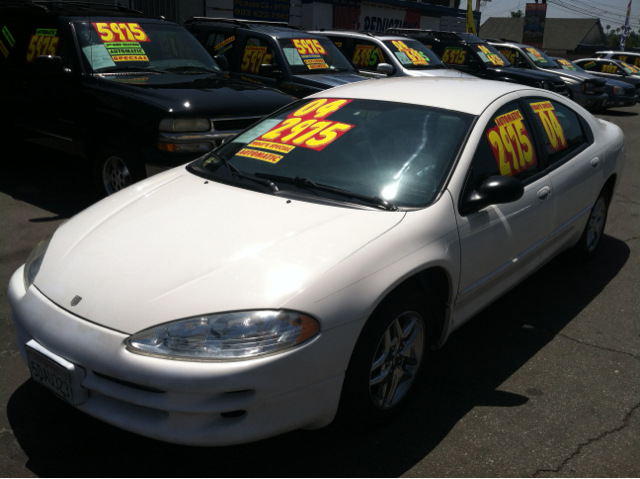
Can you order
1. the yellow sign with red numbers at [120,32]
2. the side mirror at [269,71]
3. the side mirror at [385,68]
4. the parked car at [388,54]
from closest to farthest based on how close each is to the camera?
1. the yellow sign with red numbers at [120,32]
2. the side mirror at [269,71]
3. the side mirror at [385,68]
4. the parked car at [388,54]

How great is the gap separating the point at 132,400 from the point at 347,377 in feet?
2.77

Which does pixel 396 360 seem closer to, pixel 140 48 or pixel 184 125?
pixel 184 125

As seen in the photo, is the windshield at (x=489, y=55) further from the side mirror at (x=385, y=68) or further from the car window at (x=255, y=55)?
the car window at (x=255, y=55)

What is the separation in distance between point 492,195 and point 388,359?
98 cm

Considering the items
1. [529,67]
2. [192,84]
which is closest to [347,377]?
[192,84]

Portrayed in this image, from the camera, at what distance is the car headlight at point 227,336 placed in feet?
7.81

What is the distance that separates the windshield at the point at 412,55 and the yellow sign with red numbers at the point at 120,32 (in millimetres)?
6099

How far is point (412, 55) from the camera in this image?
12.2m

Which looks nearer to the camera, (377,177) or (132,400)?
(132,400)

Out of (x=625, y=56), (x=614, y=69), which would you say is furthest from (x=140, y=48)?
(x=625, y=56)

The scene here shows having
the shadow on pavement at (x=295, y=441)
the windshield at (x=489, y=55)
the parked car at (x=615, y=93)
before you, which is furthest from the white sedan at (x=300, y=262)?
the parked car at (x=615, y=93)

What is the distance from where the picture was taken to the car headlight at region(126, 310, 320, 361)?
238cm

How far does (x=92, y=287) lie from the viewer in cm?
266

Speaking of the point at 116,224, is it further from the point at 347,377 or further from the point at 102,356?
the point at 347,377
